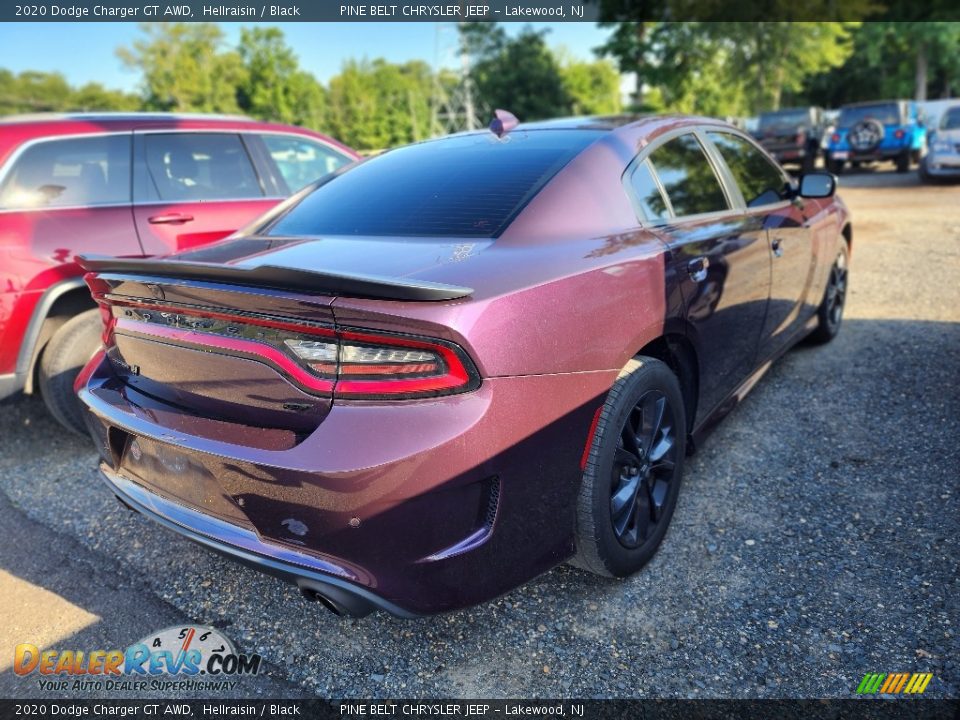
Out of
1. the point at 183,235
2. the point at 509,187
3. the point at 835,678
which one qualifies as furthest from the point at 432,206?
the point at 183,235

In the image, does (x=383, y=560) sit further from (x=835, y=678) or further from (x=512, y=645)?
(x=835, y=678)

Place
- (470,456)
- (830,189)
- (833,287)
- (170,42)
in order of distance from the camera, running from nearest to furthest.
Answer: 1. (470,456)
2. (830,189)
3. (833,287)
4. (170,42)

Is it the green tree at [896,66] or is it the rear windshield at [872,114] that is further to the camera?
the green tree at [896,66]

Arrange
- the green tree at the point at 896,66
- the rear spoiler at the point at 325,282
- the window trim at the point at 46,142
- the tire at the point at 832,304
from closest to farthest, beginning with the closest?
1. the rear spoiler at the point at 325,282
2. the window trim at the point at 46,142
3. the tire at the point at 832,304
4. the green tree at the point at 896,66

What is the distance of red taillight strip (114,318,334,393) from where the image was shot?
171 cm

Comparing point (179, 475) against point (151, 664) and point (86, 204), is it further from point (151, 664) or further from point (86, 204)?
point (86, 204)

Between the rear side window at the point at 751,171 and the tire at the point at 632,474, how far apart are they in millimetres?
1459

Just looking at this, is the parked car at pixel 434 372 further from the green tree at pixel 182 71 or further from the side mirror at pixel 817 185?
the green tree at pixel 182 71

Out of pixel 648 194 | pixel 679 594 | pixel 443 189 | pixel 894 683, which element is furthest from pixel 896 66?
pixel 894 683

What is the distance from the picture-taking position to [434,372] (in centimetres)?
167

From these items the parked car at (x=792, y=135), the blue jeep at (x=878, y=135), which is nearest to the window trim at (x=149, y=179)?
the blue jeep at (x=878, y=135)

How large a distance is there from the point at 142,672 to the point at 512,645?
3.75 ft

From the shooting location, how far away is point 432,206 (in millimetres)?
2449

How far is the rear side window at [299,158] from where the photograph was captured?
190 inches
